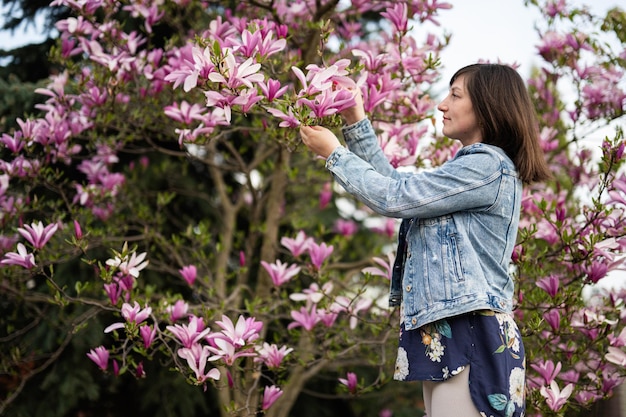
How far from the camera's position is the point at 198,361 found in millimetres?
1989

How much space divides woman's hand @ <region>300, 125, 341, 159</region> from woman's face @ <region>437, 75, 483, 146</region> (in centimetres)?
32

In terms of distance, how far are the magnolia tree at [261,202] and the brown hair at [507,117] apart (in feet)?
1.16

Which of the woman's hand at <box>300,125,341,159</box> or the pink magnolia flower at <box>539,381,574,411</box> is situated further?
the pink magnolia flower at <box>539,381,574,411</box>

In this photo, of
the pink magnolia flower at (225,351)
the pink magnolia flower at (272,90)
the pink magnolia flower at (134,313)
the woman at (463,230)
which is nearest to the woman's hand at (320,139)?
the woman at (463,230)

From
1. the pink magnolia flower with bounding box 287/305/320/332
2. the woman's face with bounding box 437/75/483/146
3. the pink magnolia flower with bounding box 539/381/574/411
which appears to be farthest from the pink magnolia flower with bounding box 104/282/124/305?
the pink magnolia flower with bounding box 539/381/574/411

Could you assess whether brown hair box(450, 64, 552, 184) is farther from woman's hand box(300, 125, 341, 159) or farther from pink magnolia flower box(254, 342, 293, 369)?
pink magnolia flower box(254, 342, 293, 369)

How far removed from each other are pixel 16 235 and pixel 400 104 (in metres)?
1.69

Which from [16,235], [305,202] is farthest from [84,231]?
[305,202]

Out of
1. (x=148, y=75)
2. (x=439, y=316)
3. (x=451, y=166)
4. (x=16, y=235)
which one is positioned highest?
(x=148, y=75)

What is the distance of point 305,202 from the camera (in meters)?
4.11

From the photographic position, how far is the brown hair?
5.54 ft

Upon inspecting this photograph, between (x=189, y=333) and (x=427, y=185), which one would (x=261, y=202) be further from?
(x=427, y=185)

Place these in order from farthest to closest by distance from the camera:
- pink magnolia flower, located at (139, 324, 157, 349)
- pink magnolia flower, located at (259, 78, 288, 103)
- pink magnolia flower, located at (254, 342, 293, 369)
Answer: pink magnolia flower, located at (254, 342, 293, 369) → pink magnolia flower, located at (139, 324, 157, 349) → pink magnolia flower, located at (259, 78, 288, 103)

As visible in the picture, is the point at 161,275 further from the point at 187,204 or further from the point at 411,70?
the point at 411,70
